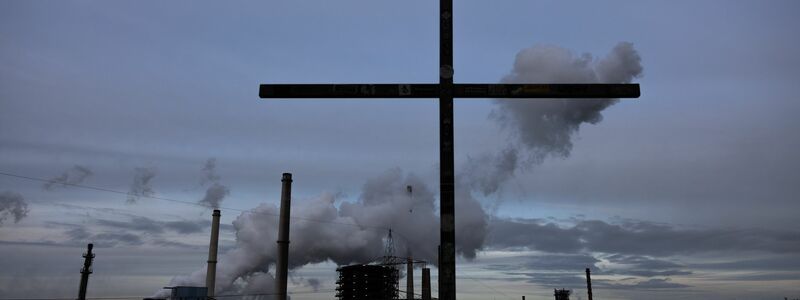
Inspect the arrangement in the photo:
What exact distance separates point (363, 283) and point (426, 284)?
6033 millimetres

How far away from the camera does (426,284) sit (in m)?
54.7

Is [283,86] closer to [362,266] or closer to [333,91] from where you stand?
[333,91]

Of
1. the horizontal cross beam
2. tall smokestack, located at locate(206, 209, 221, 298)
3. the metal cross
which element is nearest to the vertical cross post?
the metal cross

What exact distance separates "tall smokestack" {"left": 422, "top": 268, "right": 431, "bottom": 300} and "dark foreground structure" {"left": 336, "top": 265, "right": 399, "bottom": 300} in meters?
3.40

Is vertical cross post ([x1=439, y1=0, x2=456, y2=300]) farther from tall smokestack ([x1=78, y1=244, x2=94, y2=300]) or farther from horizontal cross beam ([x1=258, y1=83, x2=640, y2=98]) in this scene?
tall smokestack ([x1=78, y1=244, x2=94, y2=300])

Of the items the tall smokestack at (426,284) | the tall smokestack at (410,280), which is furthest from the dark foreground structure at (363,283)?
the tall smokestack at (426,284)

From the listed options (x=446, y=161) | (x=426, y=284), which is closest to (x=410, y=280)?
(x=426, y=284)

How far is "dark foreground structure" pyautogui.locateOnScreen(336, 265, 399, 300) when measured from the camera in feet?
175

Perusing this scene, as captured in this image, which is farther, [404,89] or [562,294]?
[562,294]

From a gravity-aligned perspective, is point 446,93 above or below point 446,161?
above

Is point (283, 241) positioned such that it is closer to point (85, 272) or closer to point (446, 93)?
point (85, 272)

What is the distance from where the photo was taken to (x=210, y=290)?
1934 inches

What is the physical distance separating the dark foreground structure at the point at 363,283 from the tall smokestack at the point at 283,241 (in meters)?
12.0

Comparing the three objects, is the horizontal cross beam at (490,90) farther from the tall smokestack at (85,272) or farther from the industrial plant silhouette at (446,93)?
the tall smokestack at (85,272)
